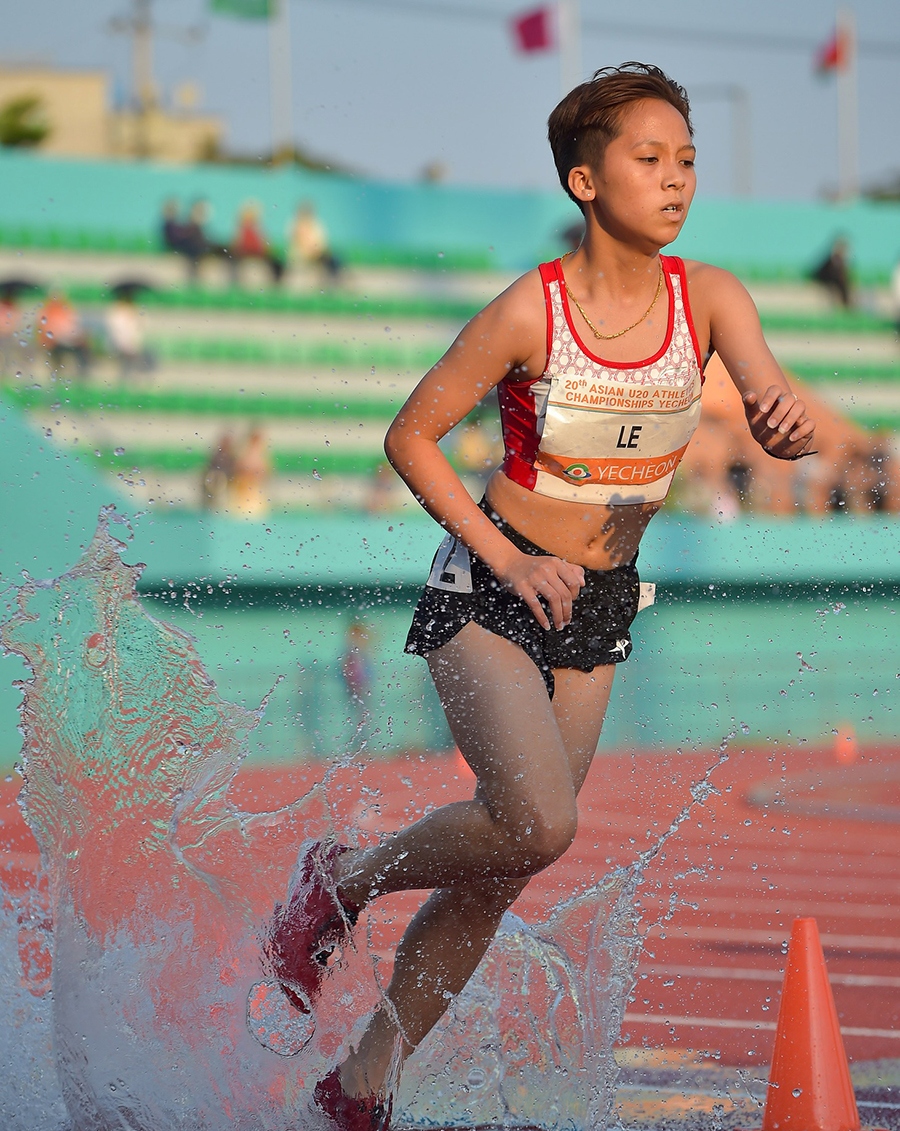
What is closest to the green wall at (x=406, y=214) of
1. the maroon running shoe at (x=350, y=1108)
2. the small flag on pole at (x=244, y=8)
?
the small flag on pole at (x=244, y=8)

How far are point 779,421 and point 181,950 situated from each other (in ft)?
5.78

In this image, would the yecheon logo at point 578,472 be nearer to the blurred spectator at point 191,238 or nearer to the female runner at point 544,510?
the female runner at point 544,510

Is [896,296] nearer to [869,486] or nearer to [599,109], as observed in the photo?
[869,486]

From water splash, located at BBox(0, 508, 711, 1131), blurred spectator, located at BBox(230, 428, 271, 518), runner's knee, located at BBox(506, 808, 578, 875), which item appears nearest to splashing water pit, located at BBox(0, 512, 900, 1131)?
water splash, located at BBox(0, 508, 711, 1131)

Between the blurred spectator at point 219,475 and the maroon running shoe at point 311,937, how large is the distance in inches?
383

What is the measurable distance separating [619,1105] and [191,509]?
10103 millimetres

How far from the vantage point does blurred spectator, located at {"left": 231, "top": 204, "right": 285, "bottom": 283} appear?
15.2m

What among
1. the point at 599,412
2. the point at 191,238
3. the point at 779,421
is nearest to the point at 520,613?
the point at 599,412

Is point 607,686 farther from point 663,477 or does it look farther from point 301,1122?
point 301,1122

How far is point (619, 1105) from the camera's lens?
3348 mm

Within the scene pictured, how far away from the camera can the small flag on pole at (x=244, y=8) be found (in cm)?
1786

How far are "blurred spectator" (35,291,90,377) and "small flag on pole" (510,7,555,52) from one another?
9602 millimetres

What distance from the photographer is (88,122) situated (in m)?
21.3

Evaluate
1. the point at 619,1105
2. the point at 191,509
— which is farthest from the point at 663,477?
the point at 191,509
